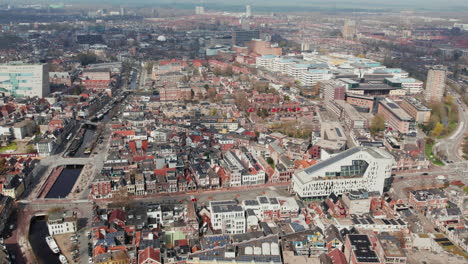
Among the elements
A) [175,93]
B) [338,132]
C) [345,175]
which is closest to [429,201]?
[345,175]

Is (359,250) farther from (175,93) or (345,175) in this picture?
(175,93)

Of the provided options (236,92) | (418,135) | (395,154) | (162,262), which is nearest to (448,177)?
(395,154)

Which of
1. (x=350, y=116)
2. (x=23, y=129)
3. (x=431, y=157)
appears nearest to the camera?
(x=431, y=157)

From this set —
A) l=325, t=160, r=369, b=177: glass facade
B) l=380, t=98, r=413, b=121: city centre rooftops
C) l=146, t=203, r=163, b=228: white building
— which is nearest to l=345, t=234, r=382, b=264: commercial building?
l=325, t=160, r=369, b=177: glass facade

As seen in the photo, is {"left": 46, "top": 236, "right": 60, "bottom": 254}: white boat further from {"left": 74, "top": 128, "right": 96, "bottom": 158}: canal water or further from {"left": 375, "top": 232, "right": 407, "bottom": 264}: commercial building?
{"left": 375, "top": 232, "right": 407, "bottom": 264}: commercial building

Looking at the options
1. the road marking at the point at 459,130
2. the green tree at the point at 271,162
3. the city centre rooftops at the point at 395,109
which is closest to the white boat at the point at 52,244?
the green tree at the point at 271,162

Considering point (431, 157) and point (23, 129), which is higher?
point (23, 129)
